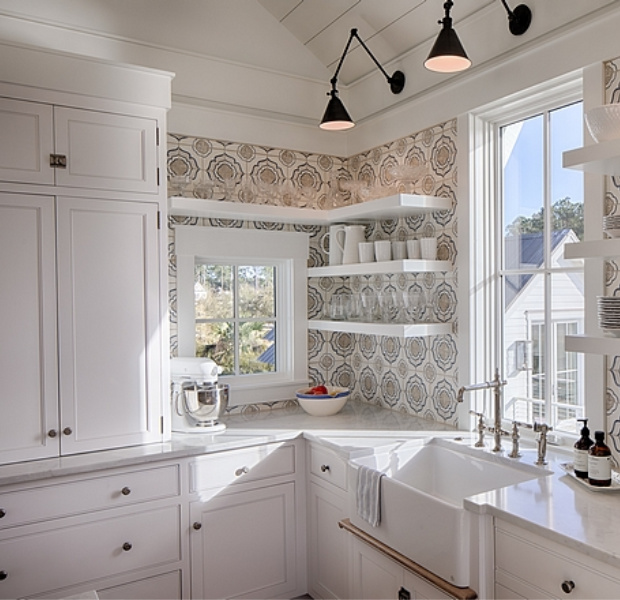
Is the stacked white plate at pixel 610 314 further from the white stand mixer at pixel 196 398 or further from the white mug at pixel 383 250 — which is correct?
the white stand mixer at pixel 196 398

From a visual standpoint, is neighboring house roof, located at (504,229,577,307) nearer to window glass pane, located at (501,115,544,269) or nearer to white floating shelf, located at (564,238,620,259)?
window glass pane, located at (501,115,544,269)

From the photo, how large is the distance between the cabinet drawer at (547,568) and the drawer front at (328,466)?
32.6 inches

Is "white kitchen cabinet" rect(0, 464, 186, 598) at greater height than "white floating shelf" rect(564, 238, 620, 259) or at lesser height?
lesser

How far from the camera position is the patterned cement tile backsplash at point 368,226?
2938 millimetres

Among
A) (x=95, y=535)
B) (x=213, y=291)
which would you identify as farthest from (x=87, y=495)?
(x=213, y=291)

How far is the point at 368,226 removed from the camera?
3477 millimetres

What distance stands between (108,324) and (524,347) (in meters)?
1.84

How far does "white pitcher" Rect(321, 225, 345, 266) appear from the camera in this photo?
3.29 metres

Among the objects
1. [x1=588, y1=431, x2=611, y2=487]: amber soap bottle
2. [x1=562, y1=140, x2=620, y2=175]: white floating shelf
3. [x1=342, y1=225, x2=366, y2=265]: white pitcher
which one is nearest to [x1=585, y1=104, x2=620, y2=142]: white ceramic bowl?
[x1=562, y1=140, x2=620, y2=175]: white floating shelf

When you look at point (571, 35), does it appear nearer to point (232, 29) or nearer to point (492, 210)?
point (492, 210)

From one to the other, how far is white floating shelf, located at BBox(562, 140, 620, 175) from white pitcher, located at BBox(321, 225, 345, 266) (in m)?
1.50

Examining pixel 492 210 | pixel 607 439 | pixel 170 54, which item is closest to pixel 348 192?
pixel 492 210

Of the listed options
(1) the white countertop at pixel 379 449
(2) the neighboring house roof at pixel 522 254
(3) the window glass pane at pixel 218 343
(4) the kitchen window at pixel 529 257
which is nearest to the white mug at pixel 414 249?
(4) the kitchen window at pixel 529 257

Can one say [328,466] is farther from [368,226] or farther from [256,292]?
[368,226]
